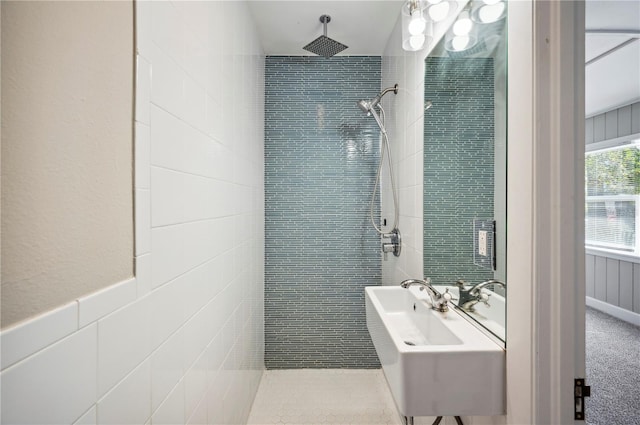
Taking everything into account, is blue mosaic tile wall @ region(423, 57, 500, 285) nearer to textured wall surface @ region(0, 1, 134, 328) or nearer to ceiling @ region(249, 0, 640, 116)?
ceiling @ region(249, 0, 640, 116)

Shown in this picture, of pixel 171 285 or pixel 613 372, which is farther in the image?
pixel 613 372

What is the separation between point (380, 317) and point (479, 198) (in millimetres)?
577

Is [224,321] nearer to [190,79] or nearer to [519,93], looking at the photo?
[190,79]

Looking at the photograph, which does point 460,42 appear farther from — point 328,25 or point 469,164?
point 328,25

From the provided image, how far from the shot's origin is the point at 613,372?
2.25 metres

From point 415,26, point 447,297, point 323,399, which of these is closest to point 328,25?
point 415,26

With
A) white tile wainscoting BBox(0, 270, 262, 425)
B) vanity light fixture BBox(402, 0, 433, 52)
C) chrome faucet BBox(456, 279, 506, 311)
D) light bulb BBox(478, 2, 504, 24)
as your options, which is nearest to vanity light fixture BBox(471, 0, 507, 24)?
light bulb BBox(478, 2, 504, 24)

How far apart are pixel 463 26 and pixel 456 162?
519 millimetres

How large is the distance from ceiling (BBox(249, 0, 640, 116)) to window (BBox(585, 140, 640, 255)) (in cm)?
113

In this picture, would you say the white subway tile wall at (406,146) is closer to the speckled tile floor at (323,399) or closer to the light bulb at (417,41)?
the light bulb at (417,41)


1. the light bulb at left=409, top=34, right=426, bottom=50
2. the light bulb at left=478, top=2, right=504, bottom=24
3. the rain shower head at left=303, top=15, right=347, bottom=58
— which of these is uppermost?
the rain shower head at left=303, top=15, right=347, bottom=58

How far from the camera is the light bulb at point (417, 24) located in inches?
53.5

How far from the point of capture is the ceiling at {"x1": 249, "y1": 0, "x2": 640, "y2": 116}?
172 cm

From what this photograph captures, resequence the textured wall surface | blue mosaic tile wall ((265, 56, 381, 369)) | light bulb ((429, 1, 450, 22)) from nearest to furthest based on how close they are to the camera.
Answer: the textured wall surface < light bulb ((429, 1, 450, 22)) < blue mosaic tile wall ((265, 56, 381, 369))
